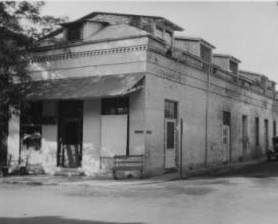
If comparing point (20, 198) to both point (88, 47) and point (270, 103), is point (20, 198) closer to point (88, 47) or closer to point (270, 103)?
point (88, 47)

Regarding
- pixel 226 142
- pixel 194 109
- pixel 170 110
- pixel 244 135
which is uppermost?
pixel 194 109

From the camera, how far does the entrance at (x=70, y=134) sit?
20500 millimetres

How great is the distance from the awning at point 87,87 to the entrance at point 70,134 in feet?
3.29

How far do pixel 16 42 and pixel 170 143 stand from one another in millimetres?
8350

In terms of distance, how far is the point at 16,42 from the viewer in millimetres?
19094

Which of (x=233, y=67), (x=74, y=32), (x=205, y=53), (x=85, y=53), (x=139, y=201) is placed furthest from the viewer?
(x=233, y=67)

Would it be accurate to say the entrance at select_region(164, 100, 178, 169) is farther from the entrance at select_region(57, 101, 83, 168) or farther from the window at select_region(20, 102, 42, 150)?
the window at select_region(20, 102, 42, 150)

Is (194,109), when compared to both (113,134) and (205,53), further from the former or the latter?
(113,134)

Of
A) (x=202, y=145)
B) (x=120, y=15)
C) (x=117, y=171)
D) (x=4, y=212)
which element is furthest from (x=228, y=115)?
(x=4, y=212)

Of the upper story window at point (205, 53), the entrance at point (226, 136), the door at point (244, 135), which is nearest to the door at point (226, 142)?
the entrance at point (226, 136)

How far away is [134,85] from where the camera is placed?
17969mm

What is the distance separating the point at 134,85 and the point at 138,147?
105 inches

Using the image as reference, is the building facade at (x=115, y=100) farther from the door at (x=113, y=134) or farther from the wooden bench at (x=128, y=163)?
the wooden bench at (x=128, y=163)

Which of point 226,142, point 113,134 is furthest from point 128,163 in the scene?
point 226,142
